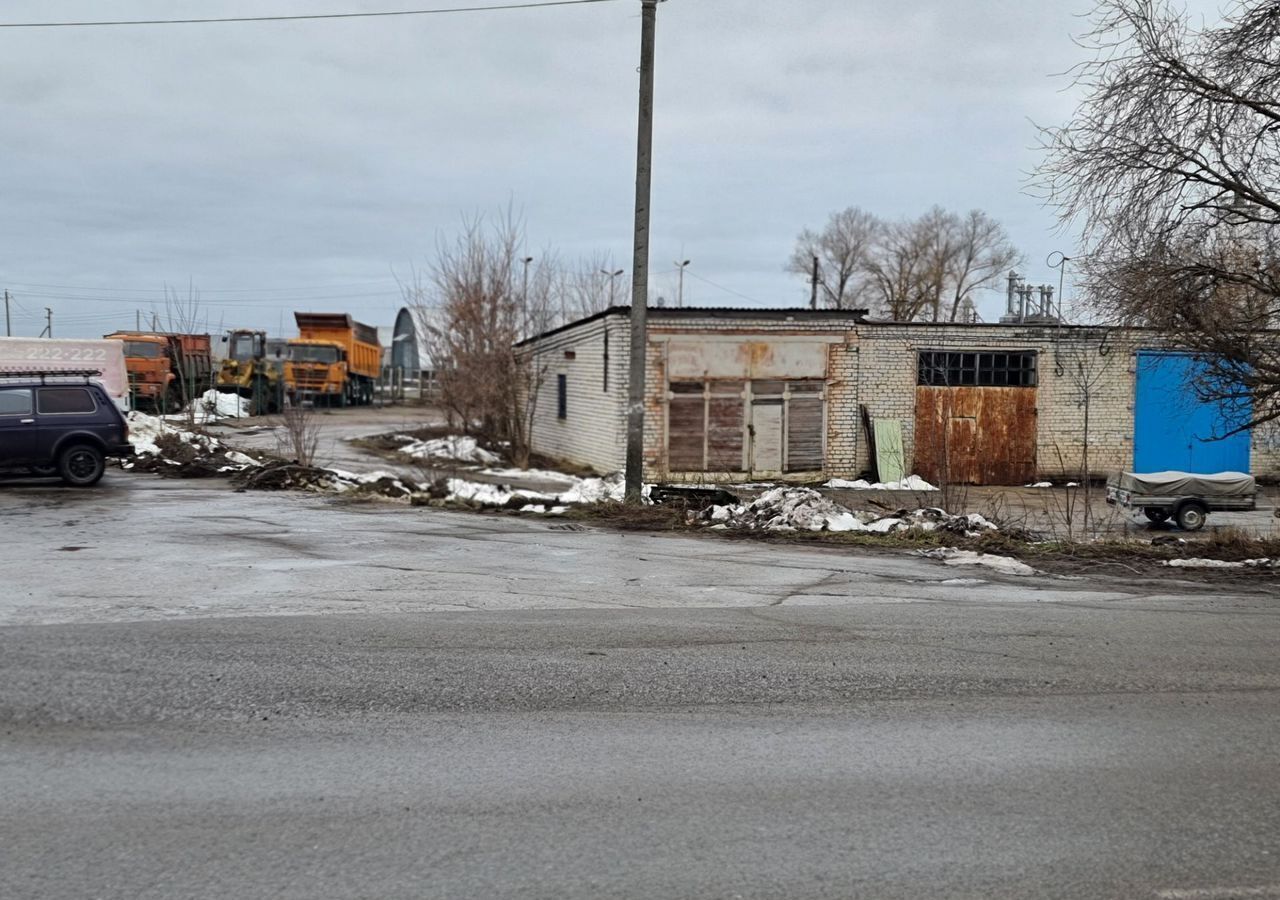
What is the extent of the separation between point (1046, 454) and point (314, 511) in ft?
56.4

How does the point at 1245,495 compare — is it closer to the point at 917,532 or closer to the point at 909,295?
the point at 917,532

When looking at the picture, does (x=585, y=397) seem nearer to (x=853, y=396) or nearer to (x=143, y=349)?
(x=853, y=396)

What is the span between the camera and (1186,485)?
18.4 metres

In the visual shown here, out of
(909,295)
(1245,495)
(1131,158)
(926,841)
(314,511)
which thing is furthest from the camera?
(909,295)

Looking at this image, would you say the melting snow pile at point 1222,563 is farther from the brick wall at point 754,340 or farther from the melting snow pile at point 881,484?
the brick wall at point 754,340

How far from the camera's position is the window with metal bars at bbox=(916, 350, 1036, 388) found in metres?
25.0

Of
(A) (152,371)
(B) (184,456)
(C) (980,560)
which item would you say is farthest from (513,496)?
(A) (152,371)

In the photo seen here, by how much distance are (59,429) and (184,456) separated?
10.9 ft

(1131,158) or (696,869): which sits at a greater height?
(1131,158)

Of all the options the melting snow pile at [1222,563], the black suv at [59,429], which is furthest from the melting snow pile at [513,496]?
the melting snow pile at [1222,563]

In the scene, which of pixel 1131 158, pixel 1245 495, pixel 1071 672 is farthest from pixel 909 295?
pixel 1071 672

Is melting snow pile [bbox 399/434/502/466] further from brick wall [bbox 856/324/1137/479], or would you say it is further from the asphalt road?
the asphalt road

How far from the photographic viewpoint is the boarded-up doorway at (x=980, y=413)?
24.9 m

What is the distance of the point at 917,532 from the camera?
14031mm
